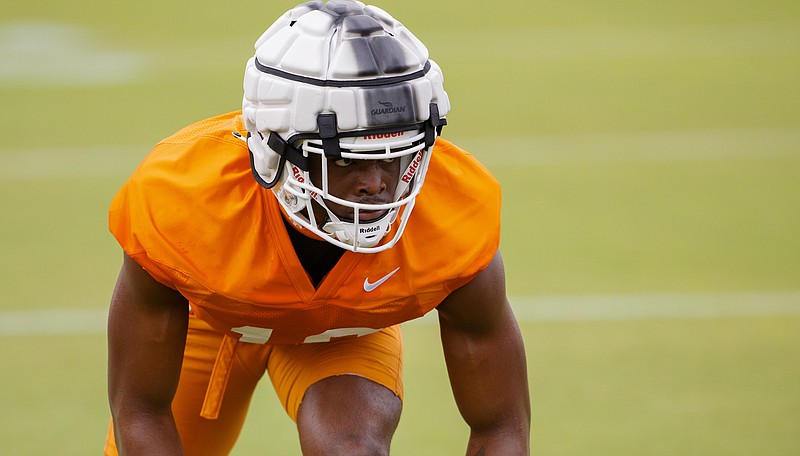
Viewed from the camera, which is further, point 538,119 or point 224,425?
point 538,119

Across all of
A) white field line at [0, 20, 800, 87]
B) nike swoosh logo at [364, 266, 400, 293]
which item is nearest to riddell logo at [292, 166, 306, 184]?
nike swoosh logo at [364, 266, 400, 293]

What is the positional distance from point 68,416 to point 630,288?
2.40 metres

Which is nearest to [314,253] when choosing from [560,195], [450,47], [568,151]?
[560,195]

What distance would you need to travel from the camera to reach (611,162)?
685cm

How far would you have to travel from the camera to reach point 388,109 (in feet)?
8.00

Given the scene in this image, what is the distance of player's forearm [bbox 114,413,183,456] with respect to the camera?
2730 millimetres

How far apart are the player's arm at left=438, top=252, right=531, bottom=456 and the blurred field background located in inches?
47.9

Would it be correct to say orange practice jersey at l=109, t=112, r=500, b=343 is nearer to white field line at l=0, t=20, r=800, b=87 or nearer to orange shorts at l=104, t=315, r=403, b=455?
orange shorts at l=104, t=315, r=403, b=455

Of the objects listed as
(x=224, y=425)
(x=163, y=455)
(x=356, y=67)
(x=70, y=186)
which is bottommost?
(x=70, y=186)

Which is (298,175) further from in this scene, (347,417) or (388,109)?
(347,417)

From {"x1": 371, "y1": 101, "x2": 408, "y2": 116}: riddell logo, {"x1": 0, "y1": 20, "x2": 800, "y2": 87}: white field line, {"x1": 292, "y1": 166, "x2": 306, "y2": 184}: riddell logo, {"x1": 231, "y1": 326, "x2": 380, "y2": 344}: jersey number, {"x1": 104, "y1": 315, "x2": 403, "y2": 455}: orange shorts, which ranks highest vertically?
{"x1": 371, "y1": 101, "x2": 408, "y2": 116}: riddell logo

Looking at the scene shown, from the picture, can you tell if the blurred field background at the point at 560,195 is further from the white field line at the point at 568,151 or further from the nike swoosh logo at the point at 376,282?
the nike swoosh logo at the point at 376,282

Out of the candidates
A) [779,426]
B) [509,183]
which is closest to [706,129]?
[509,183]

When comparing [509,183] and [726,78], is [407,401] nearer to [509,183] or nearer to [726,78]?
[509,183]
